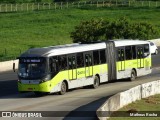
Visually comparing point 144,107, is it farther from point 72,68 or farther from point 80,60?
point 80,60

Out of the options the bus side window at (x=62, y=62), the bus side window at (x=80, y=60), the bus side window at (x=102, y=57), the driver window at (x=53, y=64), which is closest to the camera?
the driver window at (x=53, y=64)

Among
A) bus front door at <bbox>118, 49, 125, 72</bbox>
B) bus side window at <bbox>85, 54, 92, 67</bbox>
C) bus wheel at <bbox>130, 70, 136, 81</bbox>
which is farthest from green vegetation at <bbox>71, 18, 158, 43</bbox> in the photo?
bus side window at <bbox>85, 54, 92, 67</bbox>

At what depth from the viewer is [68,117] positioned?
25516mm

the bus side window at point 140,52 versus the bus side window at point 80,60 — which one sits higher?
the bus side window at point 80,60

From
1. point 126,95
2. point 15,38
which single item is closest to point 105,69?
point 126,95

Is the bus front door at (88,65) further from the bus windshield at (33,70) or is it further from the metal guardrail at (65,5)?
the metal guardrail at (65,5)

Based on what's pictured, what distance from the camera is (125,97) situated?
29.5 m

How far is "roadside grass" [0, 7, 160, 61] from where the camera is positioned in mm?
79169

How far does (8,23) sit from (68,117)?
72.3 metres

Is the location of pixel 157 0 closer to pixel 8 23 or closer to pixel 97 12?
pixel 97 12

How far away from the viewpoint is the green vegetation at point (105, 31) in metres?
68.2

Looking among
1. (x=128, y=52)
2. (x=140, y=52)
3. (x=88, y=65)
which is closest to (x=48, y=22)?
(x=140, y=52)

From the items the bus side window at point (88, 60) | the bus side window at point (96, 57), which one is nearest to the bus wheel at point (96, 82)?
the bus side window at point (96, 57)

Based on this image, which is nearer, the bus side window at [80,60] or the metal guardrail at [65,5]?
the bus side window at [80,60]
